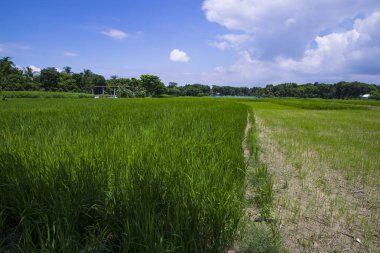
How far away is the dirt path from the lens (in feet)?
7.02

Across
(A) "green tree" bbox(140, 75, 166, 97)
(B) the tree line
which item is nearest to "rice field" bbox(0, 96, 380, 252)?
(B) the tree line

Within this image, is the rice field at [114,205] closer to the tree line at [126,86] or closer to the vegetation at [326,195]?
the vegetation at [326,195]

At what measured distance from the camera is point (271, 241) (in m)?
1.98

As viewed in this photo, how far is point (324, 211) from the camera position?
107 inches

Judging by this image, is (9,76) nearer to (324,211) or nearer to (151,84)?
(151,84)

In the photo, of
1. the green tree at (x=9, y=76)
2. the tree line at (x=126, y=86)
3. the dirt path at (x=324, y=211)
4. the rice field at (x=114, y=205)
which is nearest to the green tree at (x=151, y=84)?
the tree line at (x=126, y=86)

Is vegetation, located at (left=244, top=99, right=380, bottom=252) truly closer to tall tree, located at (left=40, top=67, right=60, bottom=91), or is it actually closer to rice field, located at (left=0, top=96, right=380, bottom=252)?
rice field, located at (left=0, top=96, right=380, bottom=252)

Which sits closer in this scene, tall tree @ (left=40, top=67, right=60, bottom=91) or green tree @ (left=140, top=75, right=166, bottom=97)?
tall tree @ (left=40, top=67, right=60, bottom=91)

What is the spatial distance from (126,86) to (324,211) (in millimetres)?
73218

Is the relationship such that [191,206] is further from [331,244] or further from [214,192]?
[331,244]

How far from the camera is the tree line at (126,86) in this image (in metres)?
49.6

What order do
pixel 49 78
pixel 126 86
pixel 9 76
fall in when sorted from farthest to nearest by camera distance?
pixel 126 86 → pixel 49 78 → pixel 9 76

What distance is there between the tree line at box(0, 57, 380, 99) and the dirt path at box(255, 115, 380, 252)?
47.9 m

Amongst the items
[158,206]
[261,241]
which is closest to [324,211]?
[261,241]
